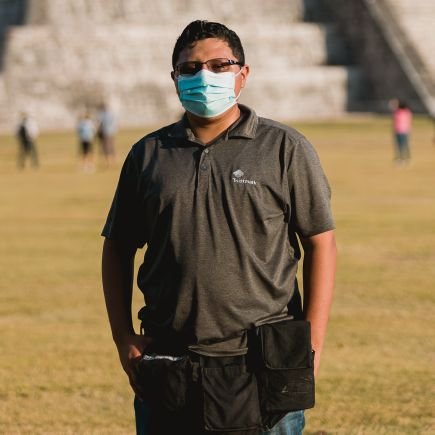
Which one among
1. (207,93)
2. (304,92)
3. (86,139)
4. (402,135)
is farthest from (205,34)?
(304,92)

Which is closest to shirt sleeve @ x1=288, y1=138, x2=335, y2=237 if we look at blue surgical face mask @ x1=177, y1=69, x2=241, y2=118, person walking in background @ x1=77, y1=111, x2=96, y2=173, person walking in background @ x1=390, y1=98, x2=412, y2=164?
blue surgical face mask @ x1=177, y1=69, x2=241, y2=118

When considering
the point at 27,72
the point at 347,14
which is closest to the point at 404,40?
the point at 347,14

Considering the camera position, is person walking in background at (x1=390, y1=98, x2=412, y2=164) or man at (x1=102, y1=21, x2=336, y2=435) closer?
man at (x1=102, y1=21, x2=336, y2=435)

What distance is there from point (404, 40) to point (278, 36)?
5319 millimetres

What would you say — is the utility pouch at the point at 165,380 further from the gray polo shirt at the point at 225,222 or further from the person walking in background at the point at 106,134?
the person walking in background at the point at 106,134

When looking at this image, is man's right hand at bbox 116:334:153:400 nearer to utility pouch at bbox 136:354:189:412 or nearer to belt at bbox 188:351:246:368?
utility pouch at bbox 136:354:189:412

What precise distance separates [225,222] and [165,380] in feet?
1.82

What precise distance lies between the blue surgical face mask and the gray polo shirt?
8 cm

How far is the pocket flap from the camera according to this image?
399cm

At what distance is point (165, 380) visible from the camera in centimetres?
401

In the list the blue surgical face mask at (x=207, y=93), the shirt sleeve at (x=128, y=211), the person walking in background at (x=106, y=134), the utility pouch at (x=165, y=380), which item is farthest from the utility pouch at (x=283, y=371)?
the person walking in background at (x=106, y=134)

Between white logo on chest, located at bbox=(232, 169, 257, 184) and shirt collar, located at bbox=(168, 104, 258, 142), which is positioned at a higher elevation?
shirt collar, located at bbox=(168, 104, 258, 142)

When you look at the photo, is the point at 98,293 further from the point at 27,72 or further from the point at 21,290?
the point at 27,72

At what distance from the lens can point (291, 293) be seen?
4.17 metres
